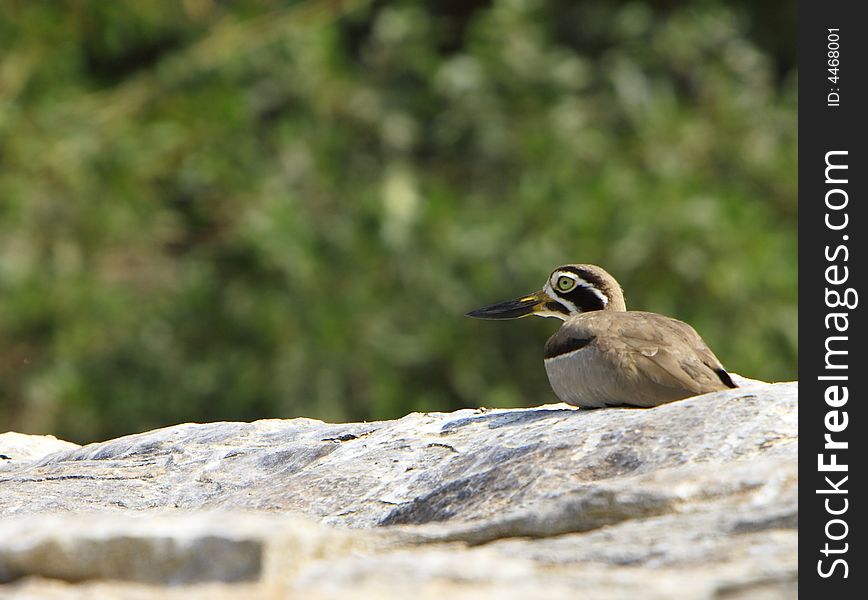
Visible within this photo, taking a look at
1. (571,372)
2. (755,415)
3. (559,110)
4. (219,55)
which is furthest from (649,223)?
(755,415)

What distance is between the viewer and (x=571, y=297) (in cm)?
877

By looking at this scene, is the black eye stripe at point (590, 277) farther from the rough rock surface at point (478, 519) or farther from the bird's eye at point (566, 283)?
the rough rock surface at point (478, 519)

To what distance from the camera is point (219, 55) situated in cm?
1777

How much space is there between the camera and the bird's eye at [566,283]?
344 inches

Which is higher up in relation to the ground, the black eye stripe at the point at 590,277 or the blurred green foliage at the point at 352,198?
the blurred green foliage at the point at 352,198

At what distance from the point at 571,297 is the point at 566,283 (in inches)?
3.7

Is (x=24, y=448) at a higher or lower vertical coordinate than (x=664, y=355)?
lower

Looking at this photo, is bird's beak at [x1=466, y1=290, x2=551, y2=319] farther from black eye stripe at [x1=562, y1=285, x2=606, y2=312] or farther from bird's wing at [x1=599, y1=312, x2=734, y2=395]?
bird's wing at [x1=599, y1=312, x2=734, y2=395]

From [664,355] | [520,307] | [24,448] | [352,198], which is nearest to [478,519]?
[664,355]

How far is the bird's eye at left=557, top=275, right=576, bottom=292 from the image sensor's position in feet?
28.6

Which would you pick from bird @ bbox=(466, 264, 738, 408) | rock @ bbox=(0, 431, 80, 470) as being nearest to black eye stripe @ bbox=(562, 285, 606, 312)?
bird @ bbox=(466, 264, 738, 408)

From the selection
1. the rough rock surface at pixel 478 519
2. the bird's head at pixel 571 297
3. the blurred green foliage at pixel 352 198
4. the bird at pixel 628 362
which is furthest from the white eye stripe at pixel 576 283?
the blurred green foliage at pixel 352 198

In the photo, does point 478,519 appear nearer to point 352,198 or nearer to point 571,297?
point 571,297

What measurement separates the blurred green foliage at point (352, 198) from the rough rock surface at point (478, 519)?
331 inches
